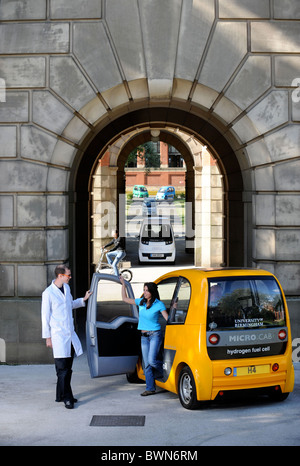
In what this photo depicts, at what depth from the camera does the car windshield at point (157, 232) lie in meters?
24.8

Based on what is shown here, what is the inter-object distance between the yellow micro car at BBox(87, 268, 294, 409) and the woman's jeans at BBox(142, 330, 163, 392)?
0.14 m

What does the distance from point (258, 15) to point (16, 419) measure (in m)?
6.97

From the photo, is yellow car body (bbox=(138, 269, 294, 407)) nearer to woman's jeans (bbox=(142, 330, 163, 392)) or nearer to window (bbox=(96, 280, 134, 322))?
woman's jeans (bbox=(142, 330, 163, 392))

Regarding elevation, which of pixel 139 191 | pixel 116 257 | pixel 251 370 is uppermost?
pixel 139 191

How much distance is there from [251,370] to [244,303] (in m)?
0.76

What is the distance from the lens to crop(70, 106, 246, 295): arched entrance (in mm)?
13031

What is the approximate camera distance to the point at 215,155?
48.2ft

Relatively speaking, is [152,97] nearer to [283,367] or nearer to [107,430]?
[283,367]

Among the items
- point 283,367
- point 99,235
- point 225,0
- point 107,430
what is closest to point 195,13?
point 225,0

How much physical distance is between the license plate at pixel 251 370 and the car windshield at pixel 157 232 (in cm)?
1719

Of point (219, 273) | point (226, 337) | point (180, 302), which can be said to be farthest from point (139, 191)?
point (226, 337)

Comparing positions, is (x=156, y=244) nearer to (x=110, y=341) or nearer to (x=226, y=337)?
(x=110, y=341)

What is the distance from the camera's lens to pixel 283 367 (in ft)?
25.1

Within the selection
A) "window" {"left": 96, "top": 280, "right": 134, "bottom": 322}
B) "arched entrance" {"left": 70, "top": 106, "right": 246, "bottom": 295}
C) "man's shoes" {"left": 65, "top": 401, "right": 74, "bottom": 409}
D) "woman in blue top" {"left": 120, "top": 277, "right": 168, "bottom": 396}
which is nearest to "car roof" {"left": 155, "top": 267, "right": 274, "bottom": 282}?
"woman in blue top" {"left": 120, "top": 277, "right": 168, "bottom": 396}
